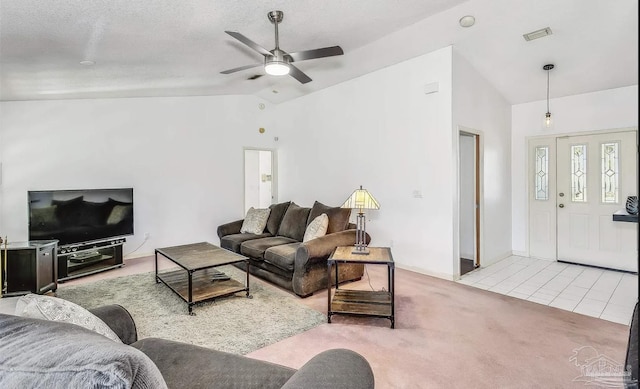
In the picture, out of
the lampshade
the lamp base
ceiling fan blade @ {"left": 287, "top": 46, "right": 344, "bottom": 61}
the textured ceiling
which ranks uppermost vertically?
the textured ceiling

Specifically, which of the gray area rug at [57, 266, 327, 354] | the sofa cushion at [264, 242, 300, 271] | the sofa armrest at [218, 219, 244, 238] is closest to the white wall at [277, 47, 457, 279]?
the sofa armrest at [218, 219, 244, 238]

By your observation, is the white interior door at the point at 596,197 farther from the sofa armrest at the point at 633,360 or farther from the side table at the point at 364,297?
the sofa armrest at the point at 633,360

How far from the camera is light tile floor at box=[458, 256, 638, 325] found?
3.14m

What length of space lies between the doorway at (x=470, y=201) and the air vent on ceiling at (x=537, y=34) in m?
1.27

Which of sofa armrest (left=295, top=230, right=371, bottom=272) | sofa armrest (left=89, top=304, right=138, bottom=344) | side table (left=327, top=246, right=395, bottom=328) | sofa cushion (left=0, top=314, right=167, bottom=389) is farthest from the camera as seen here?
sofa armrest (left=295, top=230, right=371, bottom=272)

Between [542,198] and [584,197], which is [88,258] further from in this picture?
[584,197]

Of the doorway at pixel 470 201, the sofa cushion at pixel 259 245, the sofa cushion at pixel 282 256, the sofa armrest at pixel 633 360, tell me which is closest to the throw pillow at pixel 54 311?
the sofa armrest at pixel 633 360

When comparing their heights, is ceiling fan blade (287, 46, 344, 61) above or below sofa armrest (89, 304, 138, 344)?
above

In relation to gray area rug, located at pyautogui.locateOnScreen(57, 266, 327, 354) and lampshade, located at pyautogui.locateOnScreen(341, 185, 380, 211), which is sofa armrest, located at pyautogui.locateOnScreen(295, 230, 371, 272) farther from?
lampshade, located at pyautogui.locateOnScreen(341, 185, 380, 211)

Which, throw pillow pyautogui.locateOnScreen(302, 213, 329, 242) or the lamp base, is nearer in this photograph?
the lamp base

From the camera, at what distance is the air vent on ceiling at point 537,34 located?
338 cm

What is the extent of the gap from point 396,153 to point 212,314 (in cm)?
318

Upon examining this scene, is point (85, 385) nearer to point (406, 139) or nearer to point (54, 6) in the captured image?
point (54, 6)

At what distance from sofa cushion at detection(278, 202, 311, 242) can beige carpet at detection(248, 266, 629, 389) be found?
1369mm
